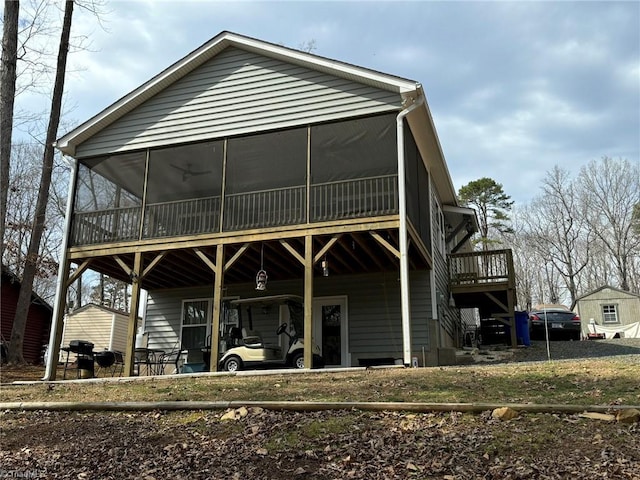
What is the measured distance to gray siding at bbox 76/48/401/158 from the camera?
39.7 feet

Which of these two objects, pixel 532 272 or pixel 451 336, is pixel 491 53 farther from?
pixel 532 272

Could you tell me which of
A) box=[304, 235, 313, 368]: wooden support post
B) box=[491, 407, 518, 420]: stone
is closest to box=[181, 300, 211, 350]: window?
box=[304, 235, 313, 368]: wooden support post

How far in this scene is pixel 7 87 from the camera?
11.0m

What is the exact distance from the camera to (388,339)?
13555mm

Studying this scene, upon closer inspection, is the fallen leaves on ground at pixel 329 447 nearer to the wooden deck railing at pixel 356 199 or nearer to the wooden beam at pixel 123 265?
the wooden deck railing at pixel 356 199

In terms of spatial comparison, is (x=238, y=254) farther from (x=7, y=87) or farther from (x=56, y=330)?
(x=7, y=87)

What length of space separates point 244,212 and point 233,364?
10.8 feet

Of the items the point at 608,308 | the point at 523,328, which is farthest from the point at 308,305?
the point at 608,308

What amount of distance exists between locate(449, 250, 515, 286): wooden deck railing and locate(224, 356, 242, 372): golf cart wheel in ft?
23.7

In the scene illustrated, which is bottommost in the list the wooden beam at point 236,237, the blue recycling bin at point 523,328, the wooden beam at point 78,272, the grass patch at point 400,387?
the grass patch at point 400,387

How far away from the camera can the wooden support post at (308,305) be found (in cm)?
1058

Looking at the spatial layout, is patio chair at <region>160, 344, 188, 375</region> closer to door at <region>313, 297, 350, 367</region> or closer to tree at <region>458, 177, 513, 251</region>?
door at <region>313, 297, 350, 367</region>

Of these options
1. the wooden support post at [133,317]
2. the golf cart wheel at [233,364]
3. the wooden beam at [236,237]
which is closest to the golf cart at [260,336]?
the golf cart wheel at [233,364]

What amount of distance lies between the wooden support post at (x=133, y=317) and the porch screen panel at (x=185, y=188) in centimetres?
82
